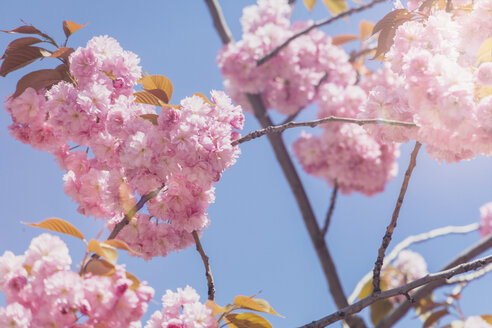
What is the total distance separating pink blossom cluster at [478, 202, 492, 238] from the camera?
158 inches

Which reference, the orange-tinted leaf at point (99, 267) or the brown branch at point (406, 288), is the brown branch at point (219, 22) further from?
the orange-tinted leaf at point (99, 267)

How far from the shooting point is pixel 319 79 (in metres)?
3.35

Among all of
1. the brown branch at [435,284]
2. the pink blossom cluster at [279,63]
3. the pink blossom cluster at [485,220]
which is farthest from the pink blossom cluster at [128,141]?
the pink blossom cluster at [485,220]

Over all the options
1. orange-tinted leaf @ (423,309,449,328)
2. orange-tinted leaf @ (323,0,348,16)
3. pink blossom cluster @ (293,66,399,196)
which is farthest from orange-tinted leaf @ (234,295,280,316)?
orange-tinted leaf @ (323,0,348,16)

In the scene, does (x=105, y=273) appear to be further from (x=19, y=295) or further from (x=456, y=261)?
(x=456, y=261)

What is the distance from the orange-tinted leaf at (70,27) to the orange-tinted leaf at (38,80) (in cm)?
12

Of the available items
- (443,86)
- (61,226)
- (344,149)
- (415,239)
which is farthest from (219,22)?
(61,226)

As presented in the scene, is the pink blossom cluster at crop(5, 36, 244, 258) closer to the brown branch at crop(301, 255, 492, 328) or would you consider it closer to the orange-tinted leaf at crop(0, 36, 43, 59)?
the orange-tinted leaf at crop(0, 36, 43, 59)

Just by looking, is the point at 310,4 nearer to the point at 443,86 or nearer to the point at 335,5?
the point at 335,5

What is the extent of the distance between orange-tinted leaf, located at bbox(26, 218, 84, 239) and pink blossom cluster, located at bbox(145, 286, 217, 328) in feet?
1.00

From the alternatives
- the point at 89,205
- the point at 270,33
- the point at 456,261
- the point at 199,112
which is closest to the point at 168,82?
the point at 199,112

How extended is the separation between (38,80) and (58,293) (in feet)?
2.15

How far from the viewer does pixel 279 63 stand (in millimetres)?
3170

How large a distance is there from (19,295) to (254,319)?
47 centimetres
